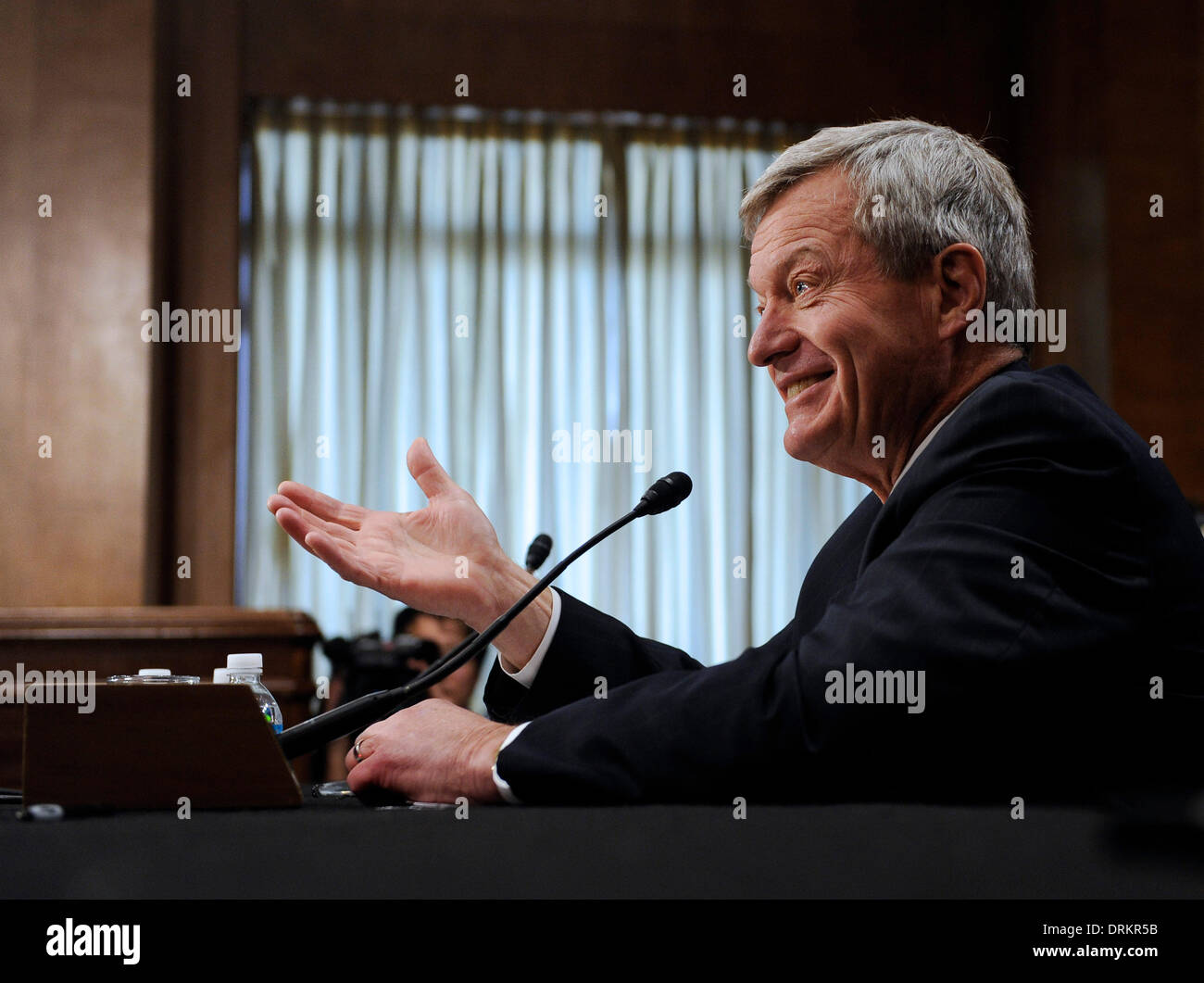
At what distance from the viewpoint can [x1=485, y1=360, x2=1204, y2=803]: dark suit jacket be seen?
91 centimetres

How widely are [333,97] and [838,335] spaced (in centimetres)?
442

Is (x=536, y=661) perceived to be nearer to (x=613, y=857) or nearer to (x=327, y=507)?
(x=327, y=507)

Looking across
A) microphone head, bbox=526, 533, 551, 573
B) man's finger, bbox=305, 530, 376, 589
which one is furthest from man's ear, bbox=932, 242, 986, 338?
man's finger, bbox=305, 530, 376, 589

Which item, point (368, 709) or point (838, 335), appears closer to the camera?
point (368, 709)

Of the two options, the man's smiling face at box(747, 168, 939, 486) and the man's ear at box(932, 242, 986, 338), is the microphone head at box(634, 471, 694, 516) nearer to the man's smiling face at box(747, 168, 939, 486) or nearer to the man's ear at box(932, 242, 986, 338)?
the man's smiling face at box(747, 168, 939, 486)

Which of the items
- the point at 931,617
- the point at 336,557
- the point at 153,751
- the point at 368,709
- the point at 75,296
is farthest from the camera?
the point at 75,296

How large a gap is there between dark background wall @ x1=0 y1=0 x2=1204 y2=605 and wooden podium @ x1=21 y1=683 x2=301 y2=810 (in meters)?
4.14

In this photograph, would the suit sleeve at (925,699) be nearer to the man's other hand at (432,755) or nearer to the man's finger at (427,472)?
the man's other hand at (432,755)

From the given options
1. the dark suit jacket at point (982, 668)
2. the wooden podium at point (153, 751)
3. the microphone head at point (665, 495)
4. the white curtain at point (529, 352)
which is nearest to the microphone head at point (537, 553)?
the microphone head at point (665, 495)

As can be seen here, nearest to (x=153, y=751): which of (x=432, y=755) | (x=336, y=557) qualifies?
(x=432, y=755)

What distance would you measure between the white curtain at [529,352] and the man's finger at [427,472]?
3611mm

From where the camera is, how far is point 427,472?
151cm

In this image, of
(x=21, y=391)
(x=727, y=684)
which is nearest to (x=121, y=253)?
(x=21, y=391)

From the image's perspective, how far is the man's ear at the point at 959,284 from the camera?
54.1 inches
